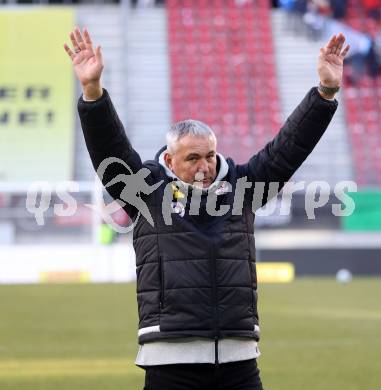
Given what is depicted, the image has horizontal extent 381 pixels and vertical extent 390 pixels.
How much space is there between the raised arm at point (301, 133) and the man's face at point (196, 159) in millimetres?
196

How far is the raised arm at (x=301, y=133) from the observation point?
11.8 feet

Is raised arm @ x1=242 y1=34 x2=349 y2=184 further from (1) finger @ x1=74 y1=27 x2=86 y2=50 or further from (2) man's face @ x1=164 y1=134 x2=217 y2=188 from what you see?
(1) finger @ x1=74 y1=27 x2=86 y2=50

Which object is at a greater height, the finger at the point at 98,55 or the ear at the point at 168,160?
the finger at the point at 98,55

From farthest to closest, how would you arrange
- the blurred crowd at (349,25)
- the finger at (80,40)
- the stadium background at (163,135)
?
1. the blurred crowd at (349,25)
2. the stadium background at (163,135)
3. the finger at (80,40)

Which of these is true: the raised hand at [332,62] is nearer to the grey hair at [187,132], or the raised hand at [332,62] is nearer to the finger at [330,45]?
the finger at [330,45]

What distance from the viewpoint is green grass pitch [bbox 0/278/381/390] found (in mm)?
7270

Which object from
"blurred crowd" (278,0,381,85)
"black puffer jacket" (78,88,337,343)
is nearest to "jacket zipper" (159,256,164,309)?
"black puffer jacket" (78,88,337,343)

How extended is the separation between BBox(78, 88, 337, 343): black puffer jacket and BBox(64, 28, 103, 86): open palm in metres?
0.07

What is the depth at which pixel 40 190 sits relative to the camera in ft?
73.3

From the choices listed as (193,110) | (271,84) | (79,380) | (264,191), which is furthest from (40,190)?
(264,191)

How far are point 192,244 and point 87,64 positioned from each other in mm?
677

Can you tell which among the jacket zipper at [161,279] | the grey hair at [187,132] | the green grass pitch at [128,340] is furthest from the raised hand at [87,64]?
the green grass pitch at [128,340]

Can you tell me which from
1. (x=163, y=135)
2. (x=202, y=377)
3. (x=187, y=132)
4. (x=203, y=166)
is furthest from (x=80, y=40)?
(x=163, y=135)

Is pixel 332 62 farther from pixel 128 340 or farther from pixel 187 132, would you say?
pixel 128 340
